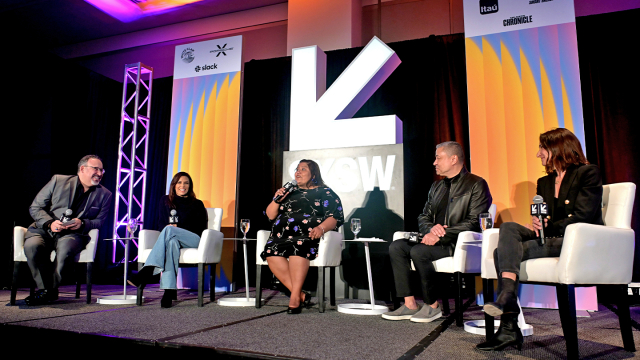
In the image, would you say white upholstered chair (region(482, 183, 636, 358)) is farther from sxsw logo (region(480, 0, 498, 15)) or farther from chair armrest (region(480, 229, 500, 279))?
sxsw logo (region(480, 0, 498, 15))

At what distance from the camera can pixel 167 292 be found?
3338 millimetres

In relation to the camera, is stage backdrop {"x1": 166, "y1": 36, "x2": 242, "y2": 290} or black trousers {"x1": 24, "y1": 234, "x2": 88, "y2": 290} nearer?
black trousers {"x1": 24, "y1": 234, "x2": 88, "y2": 290}

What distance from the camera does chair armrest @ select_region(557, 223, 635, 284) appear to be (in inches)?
73.7

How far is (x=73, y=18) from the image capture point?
6.60m

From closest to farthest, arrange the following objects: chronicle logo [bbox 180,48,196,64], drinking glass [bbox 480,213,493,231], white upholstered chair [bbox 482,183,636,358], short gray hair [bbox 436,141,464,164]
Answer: white upholstered chair [bbox 482,183,636,358], drinking glass [bbox 480,213,493,231], short gray hair [bbox 436,141,464,164], chronicle logo [bbox 180,48,196,64]

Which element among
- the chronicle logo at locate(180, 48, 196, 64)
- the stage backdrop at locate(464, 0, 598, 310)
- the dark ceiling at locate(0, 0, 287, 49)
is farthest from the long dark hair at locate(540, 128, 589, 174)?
the dark ceiling at locate(0, 0, 287, 49)

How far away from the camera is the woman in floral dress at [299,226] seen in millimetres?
3197

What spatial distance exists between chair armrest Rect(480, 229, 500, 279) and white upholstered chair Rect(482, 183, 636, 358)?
17 cm

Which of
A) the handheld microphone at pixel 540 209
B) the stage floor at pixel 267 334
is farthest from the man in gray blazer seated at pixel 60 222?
the handheld microphone at pixel 540 209

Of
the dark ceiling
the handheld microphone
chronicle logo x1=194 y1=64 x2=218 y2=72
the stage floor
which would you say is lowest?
the stage floor

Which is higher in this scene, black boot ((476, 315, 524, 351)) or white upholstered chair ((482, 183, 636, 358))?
white upholstered chair ((482, 183, 636, 358))

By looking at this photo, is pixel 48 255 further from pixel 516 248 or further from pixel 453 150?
pixel 516 248

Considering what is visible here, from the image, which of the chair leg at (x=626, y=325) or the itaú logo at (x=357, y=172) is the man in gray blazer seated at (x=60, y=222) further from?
the chair leg at (x=626, y=325)

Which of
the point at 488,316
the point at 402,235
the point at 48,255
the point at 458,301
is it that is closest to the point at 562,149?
the point at 488,316
